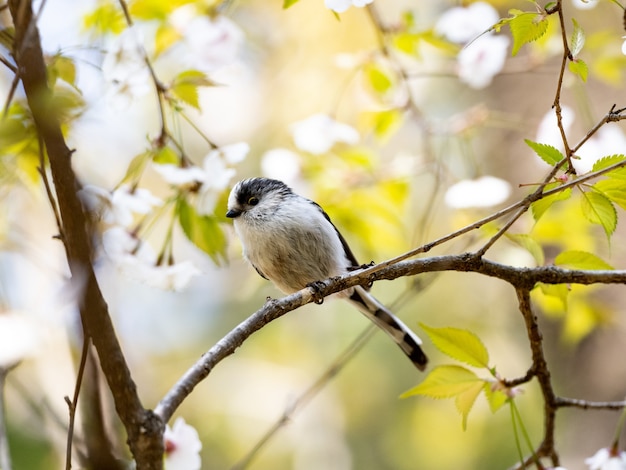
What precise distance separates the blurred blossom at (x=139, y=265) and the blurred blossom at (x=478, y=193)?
3.35 ft

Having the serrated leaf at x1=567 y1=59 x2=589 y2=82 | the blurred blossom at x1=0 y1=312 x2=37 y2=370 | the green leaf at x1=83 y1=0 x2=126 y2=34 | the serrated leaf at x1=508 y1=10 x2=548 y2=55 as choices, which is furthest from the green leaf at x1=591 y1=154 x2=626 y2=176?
the green leaf at x1=83 y1=0 x2=126 y2=34

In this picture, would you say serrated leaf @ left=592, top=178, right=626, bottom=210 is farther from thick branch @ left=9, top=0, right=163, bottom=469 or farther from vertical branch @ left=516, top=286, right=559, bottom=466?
thick branch @ left=9, top=0, right=163, bottom=469

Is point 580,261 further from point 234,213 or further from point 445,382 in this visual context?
point 234,213

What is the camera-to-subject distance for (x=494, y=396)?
63.0 inches

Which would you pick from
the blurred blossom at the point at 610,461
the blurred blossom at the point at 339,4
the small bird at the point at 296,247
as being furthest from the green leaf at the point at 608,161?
the small bird at the point at 296,247

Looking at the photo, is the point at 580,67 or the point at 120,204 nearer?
the point at 580,67

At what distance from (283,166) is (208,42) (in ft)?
2.10

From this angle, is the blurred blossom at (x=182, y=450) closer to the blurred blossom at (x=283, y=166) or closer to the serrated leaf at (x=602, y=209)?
the serrated leaf at (x=602, y=209)

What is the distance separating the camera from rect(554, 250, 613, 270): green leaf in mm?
1572

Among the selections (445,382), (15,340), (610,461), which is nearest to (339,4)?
(445,382)

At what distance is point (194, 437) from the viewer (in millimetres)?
1543

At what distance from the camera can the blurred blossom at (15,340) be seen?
3.89 ft

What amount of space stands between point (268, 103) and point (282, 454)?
2576 mm

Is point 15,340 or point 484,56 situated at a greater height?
point 484,56
